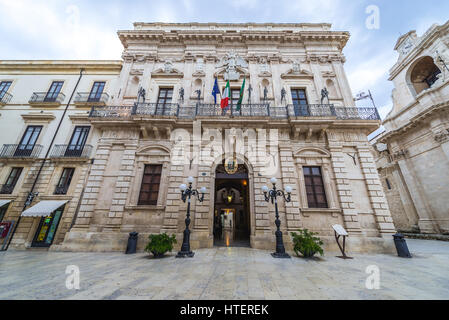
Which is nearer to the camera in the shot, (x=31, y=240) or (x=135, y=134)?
(x=31, y=240)

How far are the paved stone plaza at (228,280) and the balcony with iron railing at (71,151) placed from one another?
6416 millimetres

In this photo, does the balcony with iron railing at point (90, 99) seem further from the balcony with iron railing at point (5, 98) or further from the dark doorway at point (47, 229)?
the dark doorway at point (47, 229)

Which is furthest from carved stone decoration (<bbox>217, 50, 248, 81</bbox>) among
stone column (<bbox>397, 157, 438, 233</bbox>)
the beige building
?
stone column (<bbox>397, 157, 438, 233</bbox>)

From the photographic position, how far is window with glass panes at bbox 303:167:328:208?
921 centimetres

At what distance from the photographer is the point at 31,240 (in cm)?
953

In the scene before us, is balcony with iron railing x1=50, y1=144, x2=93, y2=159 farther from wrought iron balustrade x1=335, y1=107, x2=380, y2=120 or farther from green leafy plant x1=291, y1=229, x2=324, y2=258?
wrought iron balustrade x1=335, y1=107, x2=380, y2=120

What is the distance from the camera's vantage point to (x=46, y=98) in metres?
12.7

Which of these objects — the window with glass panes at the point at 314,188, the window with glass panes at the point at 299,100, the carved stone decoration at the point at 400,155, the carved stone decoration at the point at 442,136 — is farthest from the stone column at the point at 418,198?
the window with glass panes at the point at 299,100

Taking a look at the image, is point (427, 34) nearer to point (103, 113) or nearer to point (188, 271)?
point (188, 271)

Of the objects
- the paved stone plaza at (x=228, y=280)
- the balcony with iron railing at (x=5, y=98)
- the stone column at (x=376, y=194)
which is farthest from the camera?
the balcony with iron railing at (x=5, y=98)

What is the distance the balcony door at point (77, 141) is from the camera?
10.9m

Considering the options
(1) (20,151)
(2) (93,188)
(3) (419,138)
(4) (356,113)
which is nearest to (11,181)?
(1) (20,151)

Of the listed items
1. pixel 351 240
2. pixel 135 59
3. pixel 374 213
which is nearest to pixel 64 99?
pixel 135 59

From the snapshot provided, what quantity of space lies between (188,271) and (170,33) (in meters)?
16.0
